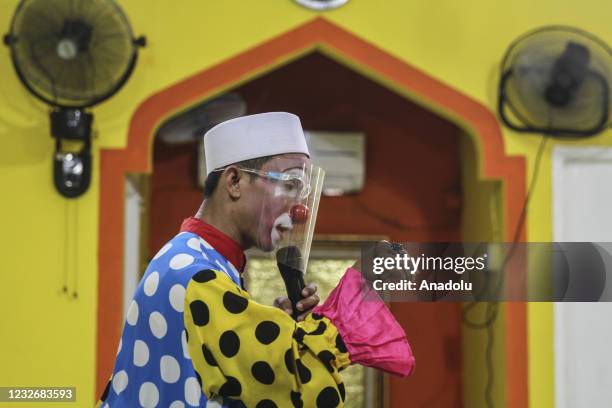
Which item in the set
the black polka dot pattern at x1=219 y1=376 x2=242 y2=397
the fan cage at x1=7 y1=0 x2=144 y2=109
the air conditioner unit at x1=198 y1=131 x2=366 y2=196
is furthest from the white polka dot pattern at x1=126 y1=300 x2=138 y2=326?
the air conditioner unit at x1=198 y1=131 x2=366 y2=196

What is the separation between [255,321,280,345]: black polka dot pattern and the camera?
153 centimetres

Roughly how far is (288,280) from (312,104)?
2.71 metres

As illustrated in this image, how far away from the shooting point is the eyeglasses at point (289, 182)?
173cm

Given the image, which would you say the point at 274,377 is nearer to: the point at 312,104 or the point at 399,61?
the point at 399,61

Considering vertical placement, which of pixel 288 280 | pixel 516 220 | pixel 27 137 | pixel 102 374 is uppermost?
pixel 27 137

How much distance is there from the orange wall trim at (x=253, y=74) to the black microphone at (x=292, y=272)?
173cm

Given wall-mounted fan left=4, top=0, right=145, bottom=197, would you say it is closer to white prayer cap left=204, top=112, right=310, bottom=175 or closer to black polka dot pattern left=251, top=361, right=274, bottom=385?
white prayer cap left=204, top=112, right=310, bottom=175

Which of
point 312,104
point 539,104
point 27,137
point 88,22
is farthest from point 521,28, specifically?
point 27,137

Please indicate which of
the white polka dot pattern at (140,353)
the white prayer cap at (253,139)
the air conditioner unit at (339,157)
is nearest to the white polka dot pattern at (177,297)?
the white polka dot pattern at (140,353)

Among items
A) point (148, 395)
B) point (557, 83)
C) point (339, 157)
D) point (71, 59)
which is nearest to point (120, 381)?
point (148, 395)

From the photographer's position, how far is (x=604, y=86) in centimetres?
352

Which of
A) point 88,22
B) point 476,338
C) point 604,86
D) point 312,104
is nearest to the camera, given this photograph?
point 88,22

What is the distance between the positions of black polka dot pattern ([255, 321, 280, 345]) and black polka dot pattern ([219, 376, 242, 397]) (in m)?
0.08

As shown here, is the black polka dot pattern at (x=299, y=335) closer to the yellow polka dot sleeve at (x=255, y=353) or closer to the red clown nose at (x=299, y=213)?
the yellow polka dot sleeve at (x=255, y=353)
